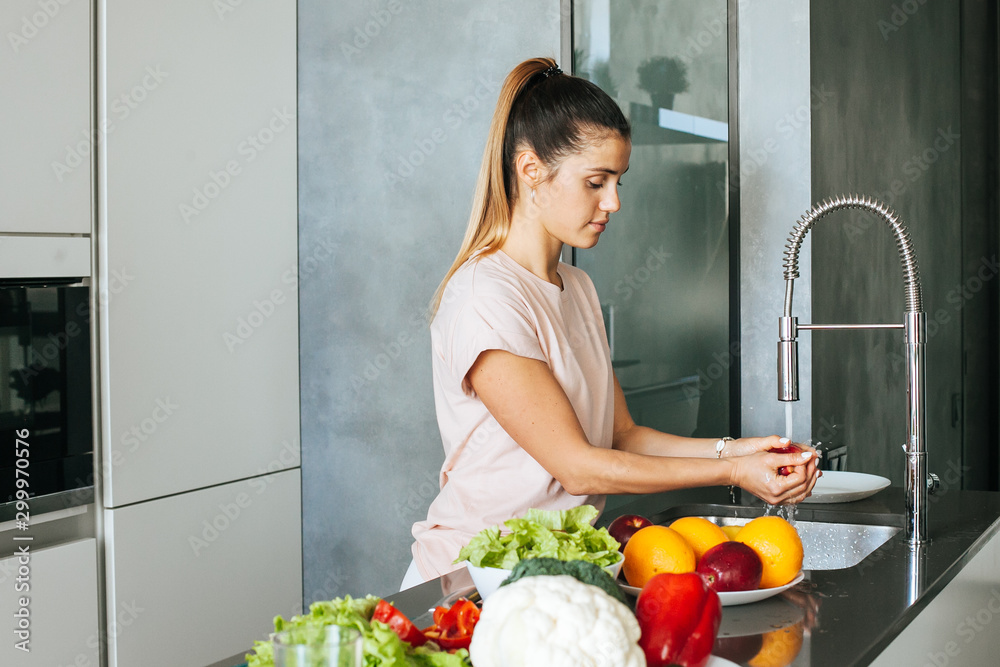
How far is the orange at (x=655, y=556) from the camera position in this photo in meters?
1.10

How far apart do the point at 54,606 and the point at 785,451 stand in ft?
5.08

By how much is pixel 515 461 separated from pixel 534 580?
752 mm

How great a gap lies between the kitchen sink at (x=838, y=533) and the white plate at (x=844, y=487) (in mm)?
76

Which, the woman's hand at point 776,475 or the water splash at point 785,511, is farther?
the water splash at point 785,511

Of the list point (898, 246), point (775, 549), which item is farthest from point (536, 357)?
point (898, 246)

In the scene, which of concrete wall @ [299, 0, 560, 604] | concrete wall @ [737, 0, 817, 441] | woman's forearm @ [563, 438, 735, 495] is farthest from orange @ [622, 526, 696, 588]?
concrete wall @ [299, 0, 560, 604]

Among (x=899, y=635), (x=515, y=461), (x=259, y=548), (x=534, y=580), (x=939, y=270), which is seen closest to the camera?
(x=534, y=580)

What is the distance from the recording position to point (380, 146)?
2518 mm

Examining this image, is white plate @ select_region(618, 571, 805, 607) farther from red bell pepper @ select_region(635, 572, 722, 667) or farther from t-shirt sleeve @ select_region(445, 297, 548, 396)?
t-shirt sleeve @ select_region(445, 297, 548, 396)

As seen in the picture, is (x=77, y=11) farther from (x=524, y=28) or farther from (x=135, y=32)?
(x=524, y=28)

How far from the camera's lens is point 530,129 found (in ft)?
5.13

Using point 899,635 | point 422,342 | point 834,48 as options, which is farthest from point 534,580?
point 834,48

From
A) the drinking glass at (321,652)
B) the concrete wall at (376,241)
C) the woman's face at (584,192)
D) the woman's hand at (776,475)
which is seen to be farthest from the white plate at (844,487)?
the drinking glass at (321,652)

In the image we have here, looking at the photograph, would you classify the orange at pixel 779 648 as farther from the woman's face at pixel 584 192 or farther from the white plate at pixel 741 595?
the woman's face at pixel 584 192
